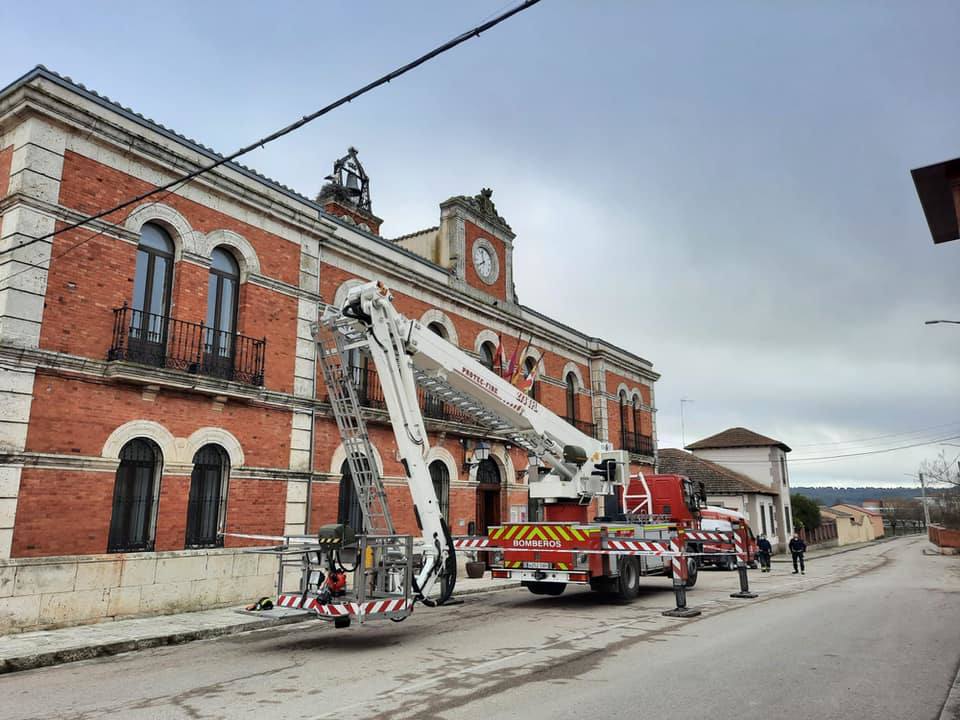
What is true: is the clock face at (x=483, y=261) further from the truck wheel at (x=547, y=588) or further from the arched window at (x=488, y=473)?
the truck wheel at (x=547, y=588)

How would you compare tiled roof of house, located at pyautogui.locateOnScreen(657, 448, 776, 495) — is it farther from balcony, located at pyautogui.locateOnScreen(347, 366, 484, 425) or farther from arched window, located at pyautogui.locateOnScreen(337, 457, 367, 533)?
arched window, located at pyautogui.locateOnScreen(337, 457, 367, 533)

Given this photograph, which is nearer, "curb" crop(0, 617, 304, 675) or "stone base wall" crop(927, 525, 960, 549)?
"curb" crop(0, 617, 304, 675)

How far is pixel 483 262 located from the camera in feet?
77.0

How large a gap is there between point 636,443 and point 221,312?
2050cm

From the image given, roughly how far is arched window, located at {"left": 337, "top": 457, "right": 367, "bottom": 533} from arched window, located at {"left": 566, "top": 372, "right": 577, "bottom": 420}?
12.0m

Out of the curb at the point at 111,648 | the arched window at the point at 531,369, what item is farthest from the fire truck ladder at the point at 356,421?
the arched window at the point at 531,369

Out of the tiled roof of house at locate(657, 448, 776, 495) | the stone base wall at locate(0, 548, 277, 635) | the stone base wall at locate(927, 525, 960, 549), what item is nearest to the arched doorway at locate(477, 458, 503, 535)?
the stone base wall at locate(0, 548, 277, 635)

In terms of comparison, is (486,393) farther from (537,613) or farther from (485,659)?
(485,659)

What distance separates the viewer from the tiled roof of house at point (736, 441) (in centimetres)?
4394

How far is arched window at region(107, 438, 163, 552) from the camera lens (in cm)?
1248

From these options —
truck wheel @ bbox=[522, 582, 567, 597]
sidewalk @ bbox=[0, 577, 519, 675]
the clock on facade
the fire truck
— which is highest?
the clock on facade

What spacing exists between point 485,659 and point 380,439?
9.80m

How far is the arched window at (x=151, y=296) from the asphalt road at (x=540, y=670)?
5.54 m

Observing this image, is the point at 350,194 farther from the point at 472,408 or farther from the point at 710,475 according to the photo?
the point at 710,475
